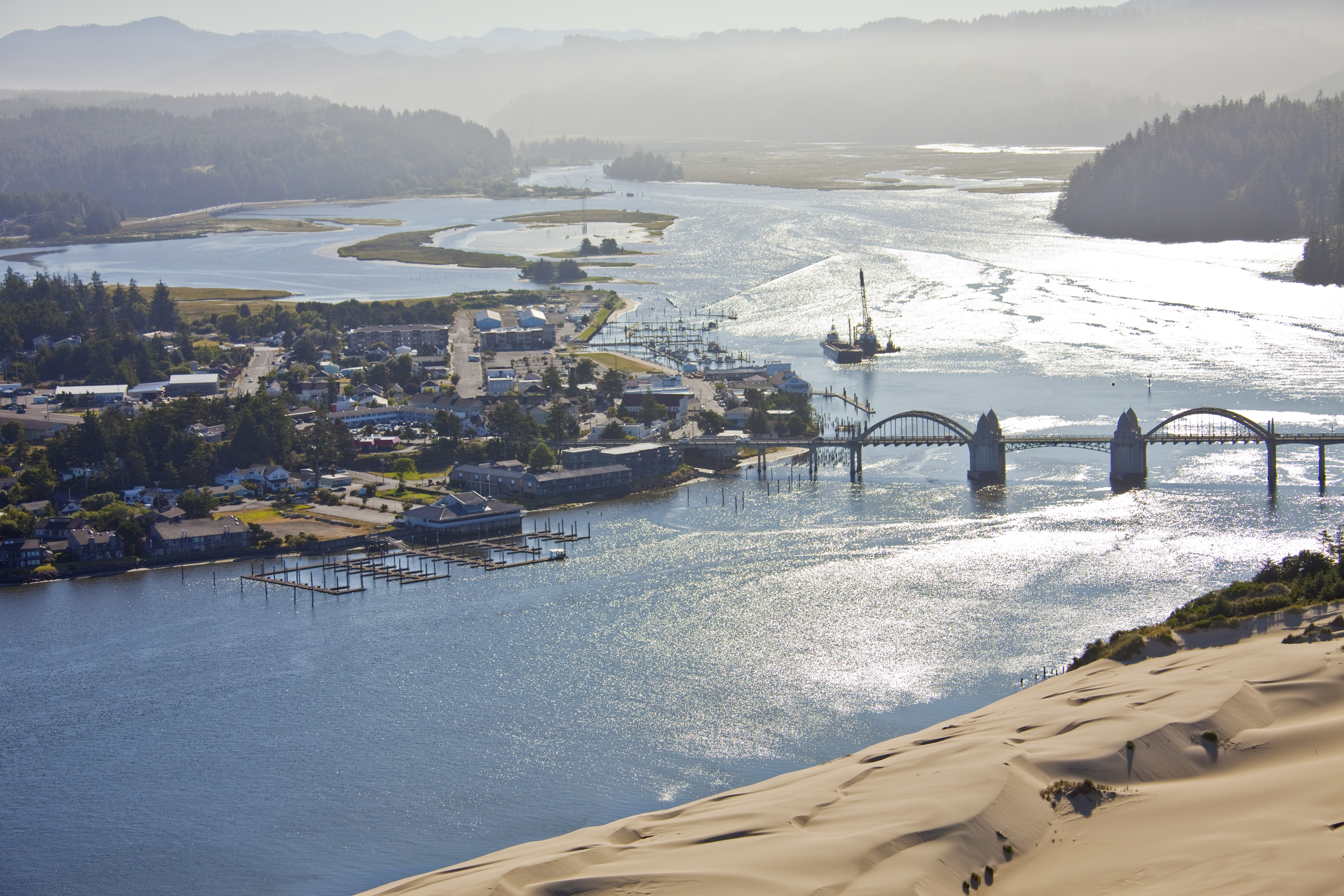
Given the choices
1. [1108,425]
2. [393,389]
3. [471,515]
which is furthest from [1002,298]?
[471,515]

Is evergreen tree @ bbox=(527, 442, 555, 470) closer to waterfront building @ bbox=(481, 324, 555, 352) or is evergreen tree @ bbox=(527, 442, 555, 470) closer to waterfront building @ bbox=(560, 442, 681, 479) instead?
waterfront building @ bbox=(560, 442, 681, 479)

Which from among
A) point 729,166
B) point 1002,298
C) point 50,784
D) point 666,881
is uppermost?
point 729,166

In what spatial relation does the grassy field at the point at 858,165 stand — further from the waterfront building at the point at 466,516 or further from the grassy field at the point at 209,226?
the waterfront building at the point at 466,516

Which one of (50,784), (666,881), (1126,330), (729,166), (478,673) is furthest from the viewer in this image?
(729,166)

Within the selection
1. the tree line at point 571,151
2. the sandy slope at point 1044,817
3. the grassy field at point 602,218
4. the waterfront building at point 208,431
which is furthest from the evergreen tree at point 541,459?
the tree line at point 571,151

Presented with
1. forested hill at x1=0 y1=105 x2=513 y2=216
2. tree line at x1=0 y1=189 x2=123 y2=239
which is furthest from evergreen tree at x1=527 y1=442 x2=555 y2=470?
forested hill at x1=0 y1=105 x2=513 y2=216

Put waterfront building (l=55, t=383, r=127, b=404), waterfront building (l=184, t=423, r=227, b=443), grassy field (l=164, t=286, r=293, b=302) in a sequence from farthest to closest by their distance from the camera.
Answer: grassy field (l=164, t=286, r=293, b=302) → waterfront building (l=55, t=383, r=127, b=404) → waterfront building (l=184, t=423, r=227, b=443)

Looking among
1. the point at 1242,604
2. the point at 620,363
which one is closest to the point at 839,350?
the point at 620,363

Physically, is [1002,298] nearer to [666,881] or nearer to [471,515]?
[471,515]
